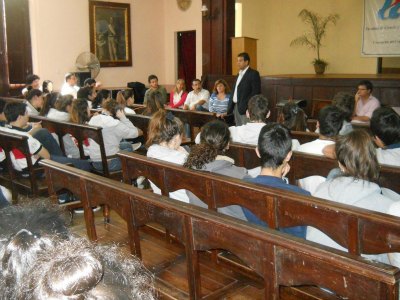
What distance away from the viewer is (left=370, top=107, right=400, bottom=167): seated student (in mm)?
3381

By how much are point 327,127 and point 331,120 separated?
0.06 meters

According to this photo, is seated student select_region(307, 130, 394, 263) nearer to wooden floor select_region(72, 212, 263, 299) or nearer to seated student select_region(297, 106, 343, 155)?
wooden floor select_region(72, 212, 263, 299)

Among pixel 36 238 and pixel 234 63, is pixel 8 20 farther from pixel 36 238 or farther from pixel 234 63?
pixel 36 238

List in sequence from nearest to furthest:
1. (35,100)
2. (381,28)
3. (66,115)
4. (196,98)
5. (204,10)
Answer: (66,115) < (35,100) < (196,98) < (204,10) < (381,28)

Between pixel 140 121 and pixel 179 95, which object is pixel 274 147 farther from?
pixel 179 95

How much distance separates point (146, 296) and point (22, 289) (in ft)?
0.68

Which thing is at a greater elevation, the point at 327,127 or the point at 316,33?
the point at 316,33

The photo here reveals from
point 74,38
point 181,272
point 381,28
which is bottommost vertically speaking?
point 181,272

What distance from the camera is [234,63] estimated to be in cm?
953

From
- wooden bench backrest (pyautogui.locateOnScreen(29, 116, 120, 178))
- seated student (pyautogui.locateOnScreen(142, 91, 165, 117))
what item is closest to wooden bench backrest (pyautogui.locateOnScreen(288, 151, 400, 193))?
wooden bench backrest (pyautogui.locateOnScreen(29, 116, 120, 178))

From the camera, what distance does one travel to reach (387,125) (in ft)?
11.3

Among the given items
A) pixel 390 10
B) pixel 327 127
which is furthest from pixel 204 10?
pixel 327 127

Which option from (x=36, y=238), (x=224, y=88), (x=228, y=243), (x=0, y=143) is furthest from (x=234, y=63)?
(x=36, y=238)

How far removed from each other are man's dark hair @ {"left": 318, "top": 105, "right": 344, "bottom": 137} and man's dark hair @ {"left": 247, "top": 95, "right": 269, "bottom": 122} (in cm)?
97
